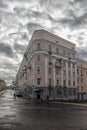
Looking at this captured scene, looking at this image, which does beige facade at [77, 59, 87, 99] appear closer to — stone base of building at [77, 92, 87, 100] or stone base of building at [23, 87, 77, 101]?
stone base of building at [77, 92, 87, 100]

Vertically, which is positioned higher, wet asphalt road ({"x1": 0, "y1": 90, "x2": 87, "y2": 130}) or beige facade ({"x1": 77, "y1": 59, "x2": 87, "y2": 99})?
beige facade ({"x1": 77, "y1": 59, "x2": 87, "y2": 99})

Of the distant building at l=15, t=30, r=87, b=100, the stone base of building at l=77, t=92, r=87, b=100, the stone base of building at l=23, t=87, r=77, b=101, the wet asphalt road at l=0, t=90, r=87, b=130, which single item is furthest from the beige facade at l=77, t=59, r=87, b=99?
the wet asphalt road at l=0, t=90, r=87, b=130

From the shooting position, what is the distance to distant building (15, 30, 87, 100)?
2601 inches

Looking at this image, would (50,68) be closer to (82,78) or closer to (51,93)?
(51,93)

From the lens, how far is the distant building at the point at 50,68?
6606 centimetres

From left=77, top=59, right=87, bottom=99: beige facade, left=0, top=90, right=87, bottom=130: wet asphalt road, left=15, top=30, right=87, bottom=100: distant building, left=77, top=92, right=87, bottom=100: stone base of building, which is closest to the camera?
left=0, top=90, right=87, bottom=130: wet asphalt road

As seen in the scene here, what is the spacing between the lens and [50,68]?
226 ft

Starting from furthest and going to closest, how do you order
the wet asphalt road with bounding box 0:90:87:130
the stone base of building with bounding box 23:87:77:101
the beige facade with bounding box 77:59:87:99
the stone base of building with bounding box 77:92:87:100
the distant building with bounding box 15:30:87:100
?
the beige facade with bounding box 77:59:87:99
the stone base of building with bounding box 77:92:87:100
the distant building with bounding box 15:30:87:100
the stone base of building with bounding box 23:87:77:101
the wet asphalt road with bounding box 0:90:87:130

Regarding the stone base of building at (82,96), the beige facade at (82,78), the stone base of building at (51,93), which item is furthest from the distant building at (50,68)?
the beige facade at (82,78)

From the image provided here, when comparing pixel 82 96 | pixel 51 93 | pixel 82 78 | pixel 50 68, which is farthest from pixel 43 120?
pixel 82 78

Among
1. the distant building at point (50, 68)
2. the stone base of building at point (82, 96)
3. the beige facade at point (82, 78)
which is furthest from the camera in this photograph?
the beige facade at point (82, 78)

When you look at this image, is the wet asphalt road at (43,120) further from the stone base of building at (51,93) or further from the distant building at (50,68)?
the distant building at (50,68)

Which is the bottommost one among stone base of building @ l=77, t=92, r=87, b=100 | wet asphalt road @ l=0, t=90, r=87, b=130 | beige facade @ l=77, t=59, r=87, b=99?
stone base of building @ l=77, t=92, r=87, b=100

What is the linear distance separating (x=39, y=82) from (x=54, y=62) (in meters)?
8.63
